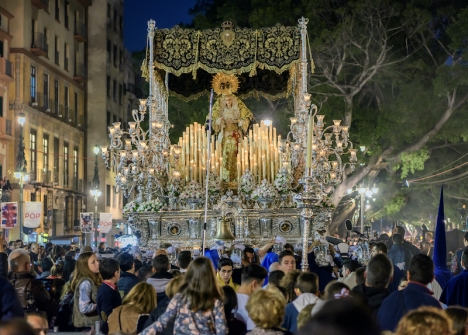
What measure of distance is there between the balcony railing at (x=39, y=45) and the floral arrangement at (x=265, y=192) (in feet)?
84.9

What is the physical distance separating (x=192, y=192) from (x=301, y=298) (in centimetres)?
1429

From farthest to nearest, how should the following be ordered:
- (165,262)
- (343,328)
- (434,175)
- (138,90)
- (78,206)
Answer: (138,90), (78,206), (434,175), (165,262), (343,328)

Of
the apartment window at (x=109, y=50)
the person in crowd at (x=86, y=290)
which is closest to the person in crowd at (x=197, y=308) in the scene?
the person in crowd at (x=86, y=290)

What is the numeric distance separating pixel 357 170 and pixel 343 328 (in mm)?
31902

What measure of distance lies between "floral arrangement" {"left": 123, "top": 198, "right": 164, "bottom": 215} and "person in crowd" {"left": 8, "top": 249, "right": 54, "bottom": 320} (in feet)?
40.3

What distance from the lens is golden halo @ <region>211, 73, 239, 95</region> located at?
24.6 m

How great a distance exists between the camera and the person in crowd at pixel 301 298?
26.7ft

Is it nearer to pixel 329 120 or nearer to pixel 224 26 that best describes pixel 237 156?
pixel 224 26

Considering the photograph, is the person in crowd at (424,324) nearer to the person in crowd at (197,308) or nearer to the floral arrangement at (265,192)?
the person in crowd at (197,308)

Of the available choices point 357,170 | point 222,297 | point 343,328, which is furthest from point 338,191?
point 343,328

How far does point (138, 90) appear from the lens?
223 feet

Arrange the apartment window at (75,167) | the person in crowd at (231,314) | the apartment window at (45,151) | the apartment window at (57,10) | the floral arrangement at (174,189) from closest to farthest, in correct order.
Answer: the person in crowd at (231,314) → the floral arrangement at (174,189) → the apartment window at (45,151) → the apartment window at (57,10) → the apartment window at (75,167)

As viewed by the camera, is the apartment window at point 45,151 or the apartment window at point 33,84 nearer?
the apartment window at point 33,84

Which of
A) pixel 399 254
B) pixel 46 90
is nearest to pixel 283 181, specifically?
pixel 399 254
